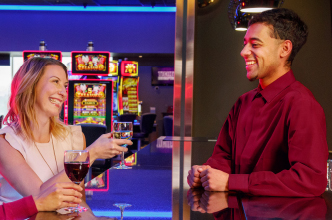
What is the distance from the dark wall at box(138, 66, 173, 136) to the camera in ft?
39.3

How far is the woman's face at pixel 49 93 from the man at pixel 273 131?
2.45ft

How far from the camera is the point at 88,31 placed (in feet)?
30.5

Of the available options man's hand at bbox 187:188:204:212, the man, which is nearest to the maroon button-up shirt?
the man

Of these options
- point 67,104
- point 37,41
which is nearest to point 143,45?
point 37,41

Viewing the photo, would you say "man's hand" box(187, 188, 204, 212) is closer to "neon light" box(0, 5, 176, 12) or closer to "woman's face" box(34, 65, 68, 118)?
"woman's face" box(34, 65, 68, 118)

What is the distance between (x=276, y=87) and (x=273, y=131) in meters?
0.18

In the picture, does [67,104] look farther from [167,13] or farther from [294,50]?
[294,50]

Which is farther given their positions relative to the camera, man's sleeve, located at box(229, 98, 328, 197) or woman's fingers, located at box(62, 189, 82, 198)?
man's sleeve, located at box(229, 98, 328, 197)

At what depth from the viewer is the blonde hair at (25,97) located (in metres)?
1.70

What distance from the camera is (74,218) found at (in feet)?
2.89

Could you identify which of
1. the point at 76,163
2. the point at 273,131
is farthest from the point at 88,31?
the point at 76,163

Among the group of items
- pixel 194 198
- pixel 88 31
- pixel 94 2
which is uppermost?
pixel 94 2

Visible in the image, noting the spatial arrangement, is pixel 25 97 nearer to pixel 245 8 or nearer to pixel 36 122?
pixel 36 122

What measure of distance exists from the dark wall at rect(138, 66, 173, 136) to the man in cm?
1037
